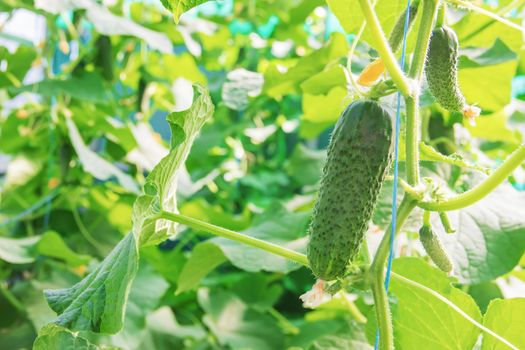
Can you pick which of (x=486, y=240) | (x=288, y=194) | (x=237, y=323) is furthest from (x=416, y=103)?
(x=288, y=194)

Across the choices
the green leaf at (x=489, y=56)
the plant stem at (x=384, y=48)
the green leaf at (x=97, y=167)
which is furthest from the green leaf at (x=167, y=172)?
the green leaf at (x=97, y=167)

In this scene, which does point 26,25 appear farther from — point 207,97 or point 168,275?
point 207,97

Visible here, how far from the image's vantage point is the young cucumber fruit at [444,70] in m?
0.73

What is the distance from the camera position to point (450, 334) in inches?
32.0

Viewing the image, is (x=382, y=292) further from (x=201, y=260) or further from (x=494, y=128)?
(x=494, y=128)

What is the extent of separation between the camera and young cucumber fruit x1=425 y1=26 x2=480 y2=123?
2.38ft

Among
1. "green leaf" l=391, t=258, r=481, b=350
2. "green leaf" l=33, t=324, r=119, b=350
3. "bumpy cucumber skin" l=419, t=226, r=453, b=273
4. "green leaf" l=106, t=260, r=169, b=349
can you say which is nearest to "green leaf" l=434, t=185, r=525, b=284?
"green leaf" l=391, t=258, r=481, b=350

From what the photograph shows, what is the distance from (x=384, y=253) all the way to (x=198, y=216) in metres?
1.33

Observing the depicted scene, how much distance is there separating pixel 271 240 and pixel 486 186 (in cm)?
76

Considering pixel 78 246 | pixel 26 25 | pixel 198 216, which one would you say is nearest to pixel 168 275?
pixel 198 216

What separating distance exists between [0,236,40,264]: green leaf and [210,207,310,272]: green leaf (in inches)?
19.0

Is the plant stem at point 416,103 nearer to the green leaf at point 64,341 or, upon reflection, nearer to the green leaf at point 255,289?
the green leaf at point 64,341

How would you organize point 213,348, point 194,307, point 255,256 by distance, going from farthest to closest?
point 194,307 < point 213,348 < point 255,256

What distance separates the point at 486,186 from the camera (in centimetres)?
65
